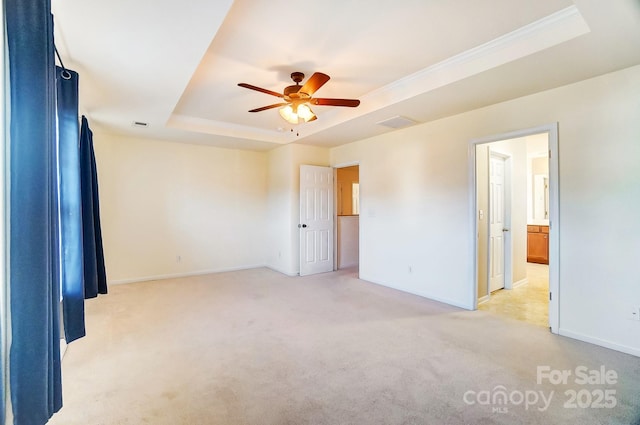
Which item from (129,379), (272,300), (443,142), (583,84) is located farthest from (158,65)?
(583,84)

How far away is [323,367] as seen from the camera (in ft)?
7.82

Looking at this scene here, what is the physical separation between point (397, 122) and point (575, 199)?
7.13 feet

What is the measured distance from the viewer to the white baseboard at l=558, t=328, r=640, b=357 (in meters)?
2.54

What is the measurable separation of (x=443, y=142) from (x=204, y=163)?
4.30 m

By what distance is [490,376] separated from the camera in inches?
88.0

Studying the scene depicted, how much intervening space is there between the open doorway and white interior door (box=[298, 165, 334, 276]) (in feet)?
0.77

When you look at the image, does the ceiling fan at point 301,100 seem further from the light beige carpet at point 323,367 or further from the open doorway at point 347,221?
the open doorway at point 347,221

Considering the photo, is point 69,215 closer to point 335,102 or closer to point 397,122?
point 335,102

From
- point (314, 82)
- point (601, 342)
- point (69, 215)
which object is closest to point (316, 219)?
point (314, 82)

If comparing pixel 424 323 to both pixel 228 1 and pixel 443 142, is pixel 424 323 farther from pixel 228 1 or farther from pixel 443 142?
pixel 228 1

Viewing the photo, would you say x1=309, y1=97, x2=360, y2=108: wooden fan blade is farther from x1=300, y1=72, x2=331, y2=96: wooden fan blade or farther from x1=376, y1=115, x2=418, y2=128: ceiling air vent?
x1=376, y1=115, x2=418, y2=128: ceiling air vent

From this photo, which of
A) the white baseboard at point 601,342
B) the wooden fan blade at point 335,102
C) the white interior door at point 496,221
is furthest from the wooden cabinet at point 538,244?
the wooden fan blade at point 335,102

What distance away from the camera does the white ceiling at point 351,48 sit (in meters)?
1.99

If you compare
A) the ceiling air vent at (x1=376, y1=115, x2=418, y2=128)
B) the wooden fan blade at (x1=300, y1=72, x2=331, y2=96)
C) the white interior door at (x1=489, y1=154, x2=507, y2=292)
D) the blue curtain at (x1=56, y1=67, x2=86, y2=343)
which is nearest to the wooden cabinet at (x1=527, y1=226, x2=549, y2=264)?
the white interior door at (x1=489, y1=154, x2=507, y2=292)
